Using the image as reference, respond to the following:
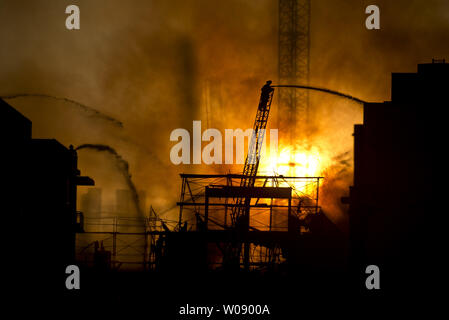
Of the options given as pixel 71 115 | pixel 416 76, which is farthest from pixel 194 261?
pixel 71 115

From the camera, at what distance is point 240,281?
115 ft

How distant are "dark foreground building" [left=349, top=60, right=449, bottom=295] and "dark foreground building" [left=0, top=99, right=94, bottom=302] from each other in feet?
70.9

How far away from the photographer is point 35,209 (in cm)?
3189

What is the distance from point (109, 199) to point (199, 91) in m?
19.2

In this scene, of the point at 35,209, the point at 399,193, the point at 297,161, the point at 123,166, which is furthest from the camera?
the point at 123,166

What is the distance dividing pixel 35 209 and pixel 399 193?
25616 millimetres

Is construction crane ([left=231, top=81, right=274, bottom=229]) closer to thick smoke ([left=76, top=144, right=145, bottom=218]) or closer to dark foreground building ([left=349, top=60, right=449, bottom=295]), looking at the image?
dark foreground building ([left=349, top=60, right=449, bottom=295])

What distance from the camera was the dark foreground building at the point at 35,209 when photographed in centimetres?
2806

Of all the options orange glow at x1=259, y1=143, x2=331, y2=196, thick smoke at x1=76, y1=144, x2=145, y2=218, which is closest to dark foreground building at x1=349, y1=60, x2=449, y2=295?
orange glow at x1=259, y1=143, x2=331, y2=196

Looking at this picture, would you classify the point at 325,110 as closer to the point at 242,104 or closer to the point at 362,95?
the point at 362,95

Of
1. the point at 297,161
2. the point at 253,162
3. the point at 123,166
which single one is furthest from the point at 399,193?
the point at 123,166

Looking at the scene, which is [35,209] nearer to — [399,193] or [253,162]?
[253,162]

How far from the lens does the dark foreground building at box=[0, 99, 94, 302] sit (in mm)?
28062

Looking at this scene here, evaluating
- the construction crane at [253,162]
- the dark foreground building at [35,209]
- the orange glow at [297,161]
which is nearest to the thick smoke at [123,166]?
the orange glow at [297,161]
